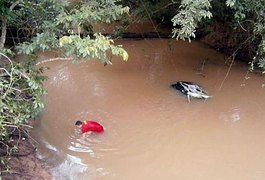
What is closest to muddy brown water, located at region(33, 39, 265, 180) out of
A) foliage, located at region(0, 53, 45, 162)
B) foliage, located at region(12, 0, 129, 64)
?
foliage, located at region(0, 53, 45, 162)

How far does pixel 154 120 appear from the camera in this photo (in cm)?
582

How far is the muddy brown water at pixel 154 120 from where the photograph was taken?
16.0 feet

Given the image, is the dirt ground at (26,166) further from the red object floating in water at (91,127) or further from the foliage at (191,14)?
the foliage at (191,14)

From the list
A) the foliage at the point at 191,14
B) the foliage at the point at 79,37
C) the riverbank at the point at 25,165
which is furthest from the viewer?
the foliage at the point at 191,14

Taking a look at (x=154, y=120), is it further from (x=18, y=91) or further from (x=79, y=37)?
(x=79, y=37)

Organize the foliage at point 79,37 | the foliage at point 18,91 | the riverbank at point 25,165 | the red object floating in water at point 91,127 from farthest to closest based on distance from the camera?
the red object floating in water at point 91,127 < the riverbank at point 25,165 < the foliage at point 18,91 < the foliage at point 79,37

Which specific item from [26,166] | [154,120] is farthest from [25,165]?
[154,120]

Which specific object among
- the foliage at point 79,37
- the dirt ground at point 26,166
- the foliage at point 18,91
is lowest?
the dirt ground at point 26,166

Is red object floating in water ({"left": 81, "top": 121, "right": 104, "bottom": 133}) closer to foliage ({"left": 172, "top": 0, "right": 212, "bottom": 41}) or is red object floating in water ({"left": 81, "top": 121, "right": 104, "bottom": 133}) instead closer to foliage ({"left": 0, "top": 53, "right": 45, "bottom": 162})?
foliage ({"left": 0, "top": 53, "right": 45, "bottom": 162})

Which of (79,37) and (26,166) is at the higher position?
(79,37)

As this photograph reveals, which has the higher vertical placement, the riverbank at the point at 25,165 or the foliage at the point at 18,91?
the foliage at the point at 18,91

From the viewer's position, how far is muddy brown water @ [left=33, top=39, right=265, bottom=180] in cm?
488

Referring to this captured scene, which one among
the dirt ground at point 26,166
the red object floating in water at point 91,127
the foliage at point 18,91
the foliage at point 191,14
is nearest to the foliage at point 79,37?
the foliage at point 18,91

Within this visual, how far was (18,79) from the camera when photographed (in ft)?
12.7
